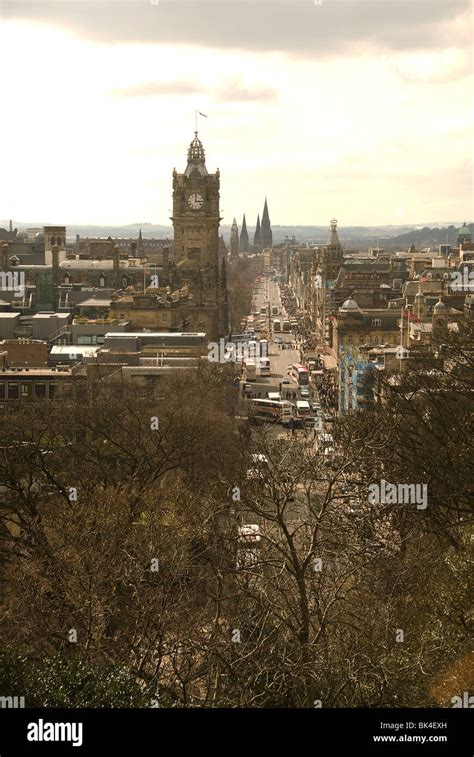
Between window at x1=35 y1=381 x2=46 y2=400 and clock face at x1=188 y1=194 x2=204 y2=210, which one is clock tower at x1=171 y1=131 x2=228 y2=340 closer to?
clock face at x1=188 y1=194 x2=204 y2=210

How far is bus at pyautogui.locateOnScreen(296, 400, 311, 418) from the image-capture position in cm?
6406

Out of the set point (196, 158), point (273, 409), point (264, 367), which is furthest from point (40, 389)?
point (196, 158)

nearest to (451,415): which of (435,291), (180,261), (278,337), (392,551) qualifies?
(392,551)

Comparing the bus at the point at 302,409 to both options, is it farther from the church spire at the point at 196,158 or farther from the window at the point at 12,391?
the church spire at the point at 196,158

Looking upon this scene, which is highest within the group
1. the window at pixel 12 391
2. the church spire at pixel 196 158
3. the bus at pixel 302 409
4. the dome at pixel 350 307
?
the church spire at pixel 196 158

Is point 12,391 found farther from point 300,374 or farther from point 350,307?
point 350,307

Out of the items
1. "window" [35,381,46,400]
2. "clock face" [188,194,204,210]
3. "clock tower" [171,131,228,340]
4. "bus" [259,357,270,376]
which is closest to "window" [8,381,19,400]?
"window" [35,381,46,400]

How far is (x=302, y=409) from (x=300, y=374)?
48.2ft

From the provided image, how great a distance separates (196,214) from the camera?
336 ft

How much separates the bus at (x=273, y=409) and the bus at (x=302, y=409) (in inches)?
23.7

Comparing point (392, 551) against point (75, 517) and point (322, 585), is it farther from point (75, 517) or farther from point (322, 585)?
point (75, 517)

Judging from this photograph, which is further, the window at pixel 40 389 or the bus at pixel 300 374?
the bus at pixel 300 374

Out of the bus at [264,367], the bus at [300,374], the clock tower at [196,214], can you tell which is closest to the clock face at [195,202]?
the clock tower at [196,214]

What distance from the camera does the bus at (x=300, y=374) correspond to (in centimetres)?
7875
